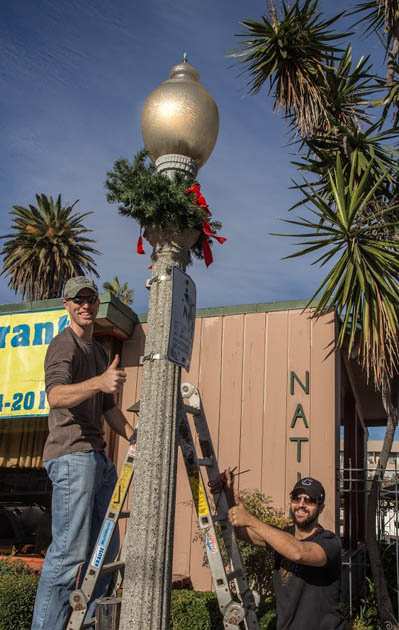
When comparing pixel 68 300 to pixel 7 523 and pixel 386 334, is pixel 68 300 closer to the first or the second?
pixel 386 334

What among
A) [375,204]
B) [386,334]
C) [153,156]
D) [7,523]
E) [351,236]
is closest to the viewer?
[153,156]

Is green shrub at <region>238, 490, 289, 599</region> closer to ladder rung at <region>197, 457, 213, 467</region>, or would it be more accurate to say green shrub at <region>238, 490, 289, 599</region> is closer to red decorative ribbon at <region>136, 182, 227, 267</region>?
ladder rung at <region>197, 457, 213, 467</region>

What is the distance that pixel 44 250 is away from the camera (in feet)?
84.6

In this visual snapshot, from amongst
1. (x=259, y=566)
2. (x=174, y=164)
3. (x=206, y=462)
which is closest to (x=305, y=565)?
(x=206, y=462)

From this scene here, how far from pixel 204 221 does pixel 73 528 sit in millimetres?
1796

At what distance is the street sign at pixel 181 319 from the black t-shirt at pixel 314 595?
117 cm

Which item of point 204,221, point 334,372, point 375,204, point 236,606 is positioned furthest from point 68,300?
point 375,204

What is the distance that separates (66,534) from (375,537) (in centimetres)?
471

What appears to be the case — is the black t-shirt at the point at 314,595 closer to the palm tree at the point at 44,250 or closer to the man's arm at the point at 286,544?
the man's arm at the point at 286,544

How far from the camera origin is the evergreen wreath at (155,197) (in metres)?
3.14

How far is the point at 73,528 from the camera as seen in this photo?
9.59 feet

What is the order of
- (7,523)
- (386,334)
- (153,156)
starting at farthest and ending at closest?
(7,523) < (386,334) < (153,156)

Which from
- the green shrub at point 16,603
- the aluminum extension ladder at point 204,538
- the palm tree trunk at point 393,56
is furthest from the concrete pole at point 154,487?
the palm tree trunk at point 393,56

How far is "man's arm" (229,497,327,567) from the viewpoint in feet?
8.99
